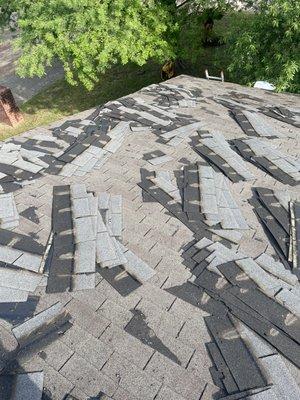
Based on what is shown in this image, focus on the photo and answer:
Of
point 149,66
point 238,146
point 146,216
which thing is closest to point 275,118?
point 238,146

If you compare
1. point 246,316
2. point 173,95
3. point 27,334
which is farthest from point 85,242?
point 173,95

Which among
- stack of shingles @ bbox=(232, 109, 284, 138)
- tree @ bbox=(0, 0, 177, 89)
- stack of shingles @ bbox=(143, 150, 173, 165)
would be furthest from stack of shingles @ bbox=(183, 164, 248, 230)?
tree @ bbox=(0, 0, 177, 89)

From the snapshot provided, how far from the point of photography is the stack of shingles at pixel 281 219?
556 centimetres

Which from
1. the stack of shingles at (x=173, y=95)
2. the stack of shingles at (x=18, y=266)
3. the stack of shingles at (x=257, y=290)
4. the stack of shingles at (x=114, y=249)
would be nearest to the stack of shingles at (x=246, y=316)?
the stack of shingles at (x=257, y=290)

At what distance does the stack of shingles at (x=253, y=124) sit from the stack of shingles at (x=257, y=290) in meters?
4.83

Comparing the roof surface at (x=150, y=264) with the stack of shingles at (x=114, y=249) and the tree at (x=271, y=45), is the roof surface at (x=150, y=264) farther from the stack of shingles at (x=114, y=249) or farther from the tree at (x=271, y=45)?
the tree at (x=271, y=45)

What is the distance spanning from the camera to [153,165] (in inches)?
311

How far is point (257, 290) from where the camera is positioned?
4883mm

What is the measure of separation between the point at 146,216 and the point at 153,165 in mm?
1907

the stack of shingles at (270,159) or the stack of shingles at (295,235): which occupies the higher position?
the stack of shingles at (270,159)

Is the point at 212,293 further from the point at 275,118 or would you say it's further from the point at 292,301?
the point at 275,118

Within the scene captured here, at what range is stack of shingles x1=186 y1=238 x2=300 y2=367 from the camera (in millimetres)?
4367

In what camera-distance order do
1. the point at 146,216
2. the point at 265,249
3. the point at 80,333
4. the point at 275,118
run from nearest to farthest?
the point at 80,333
the point at 265,249
the point at 146,216
the point at 275,118

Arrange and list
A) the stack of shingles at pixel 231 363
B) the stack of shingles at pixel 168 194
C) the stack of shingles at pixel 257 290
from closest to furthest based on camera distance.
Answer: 1. the stack of shingles at pixel 231 363
2. the stack of shingles at pixel 257 290
3. the stack of shingles at pixel 168 194
